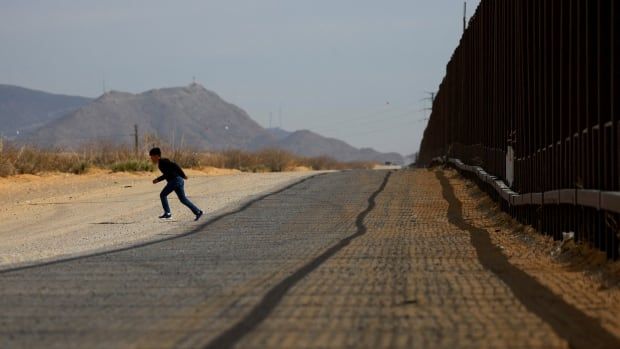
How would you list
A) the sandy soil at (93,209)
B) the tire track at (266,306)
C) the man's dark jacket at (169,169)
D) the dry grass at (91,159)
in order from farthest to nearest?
the dry grass at (91,159) → the man's dark jacket at (169,169) → the sandy soil at (93,209) → the tire track at (266,306)

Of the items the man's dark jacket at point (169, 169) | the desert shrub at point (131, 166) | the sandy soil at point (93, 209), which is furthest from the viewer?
the desert shrub at point (131, 166)

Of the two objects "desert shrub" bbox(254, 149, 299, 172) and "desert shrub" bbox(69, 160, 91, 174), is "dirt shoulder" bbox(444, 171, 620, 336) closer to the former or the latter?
"desert shrub" bbox(69, 160, 91, 174)

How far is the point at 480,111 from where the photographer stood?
85.2 feet

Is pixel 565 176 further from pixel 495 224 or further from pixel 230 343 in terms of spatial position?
pixel 230 343

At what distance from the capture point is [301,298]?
29.5 feet

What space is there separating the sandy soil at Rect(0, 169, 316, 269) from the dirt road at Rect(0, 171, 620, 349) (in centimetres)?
143

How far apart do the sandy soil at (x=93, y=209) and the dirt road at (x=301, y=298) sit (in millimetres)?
1433

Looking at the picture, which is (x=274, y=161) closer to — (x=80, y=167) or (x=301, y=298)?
(x=80, y=167)

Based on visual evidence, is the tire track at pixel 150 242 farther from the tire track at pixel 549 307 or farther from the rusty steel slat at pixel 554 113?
the rusty steel slat at pixel 554 113

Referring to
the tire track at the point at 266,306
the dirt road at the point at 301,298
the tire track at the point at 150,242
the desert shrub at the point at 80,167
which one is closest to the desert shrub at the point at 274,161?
the desert shrub at the point at 80,167

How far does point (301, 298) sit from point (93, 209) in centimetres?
1742

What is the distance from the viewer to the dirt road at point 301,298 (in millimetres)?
7172

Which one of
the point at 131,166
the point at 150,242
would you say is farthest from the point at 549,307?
the point at 131,166

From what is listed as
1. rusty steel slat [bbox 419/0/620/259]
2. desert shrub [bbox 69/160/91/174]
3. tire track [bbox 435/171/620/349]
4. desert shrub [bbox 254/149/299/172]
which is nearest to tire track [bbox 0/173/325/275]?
tire track [bbox 435/171/620/349]
